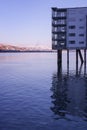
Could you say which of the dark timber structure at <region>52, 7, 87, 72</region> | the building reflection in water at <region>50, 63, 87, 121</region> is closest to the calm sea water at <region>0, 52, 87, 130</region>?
the building reflection in water at <region>50, 63, 87, 121</region>

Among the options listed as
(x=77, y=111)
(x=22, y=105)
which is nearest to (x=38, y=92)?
(x=22, y=105)

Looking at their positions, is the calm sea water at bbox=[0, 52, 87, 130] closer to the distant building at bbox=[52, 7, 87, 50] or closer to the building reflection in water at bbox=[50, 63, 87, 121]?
the building reflection in water at bbox=[50, 63, 87, 121]

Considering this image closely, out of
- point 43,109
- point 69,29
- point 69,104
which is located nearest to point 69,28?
point 69,29

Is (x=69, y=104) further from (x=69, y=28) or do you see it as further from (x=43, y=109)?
(x=69, y=28)

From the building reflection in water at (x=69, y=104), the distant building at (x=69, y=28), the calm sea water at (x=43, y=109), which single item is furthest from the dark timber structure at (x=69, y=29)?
the calm sea water at (x=43, y=109)

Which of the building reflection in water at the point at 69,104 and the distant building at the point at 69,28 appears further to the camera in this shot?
the distant building at the point at 69,28

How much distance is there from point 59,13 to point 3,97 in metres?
52.3

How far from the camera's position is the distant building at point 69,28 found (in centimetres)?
8394

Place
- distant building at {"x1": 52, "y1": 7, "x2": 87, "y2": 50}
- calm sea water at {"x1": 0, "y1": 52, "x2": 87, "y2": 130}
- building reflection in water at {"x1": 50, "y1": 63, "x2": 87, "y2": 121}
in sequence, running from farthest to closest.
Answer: distant building at {"x1": 52, "y1": 7, "x2": 87, "y2": 50} → building reflection in water at {"x1": 50, "y1": 63, "x2": 87, "y2": 121} → calm sea water at {"x1": 0, "y1": 52, "x2": 87, "y2": 130}

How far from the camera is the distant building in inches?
3305

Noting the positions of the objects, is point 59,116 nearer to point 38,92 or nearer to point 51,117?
point 51,117

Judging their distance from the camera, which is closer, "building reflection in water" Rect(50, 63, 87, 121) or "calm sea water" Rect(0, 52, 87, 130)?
"calm sea water" Rect(0, 52, 87, 130)

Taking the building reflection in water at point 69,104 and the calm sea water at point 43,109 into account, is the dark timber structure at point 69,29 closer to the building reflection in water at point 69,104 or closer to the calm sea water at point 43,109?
the building reflection in water at point 69,104

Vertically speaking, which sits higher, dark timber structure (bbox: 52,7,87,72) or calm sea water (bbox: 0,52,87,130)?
dark timber structure (bbox: 52,7,87,72)
